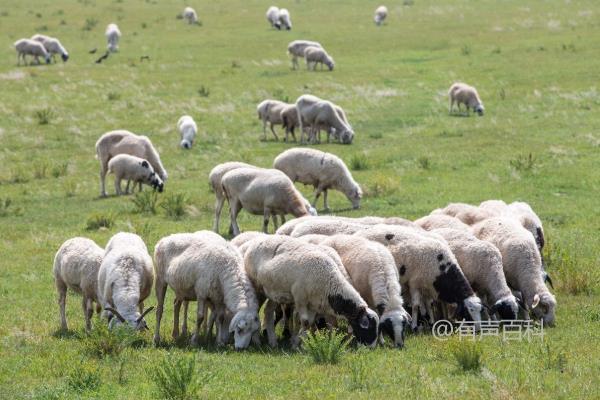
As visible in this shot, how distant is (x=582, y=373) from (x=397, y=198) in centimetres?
1215

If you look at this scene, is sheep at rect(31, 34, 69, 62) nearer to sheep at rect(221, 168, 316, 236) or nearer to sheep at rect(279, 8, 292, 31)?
sheep at rect(279, 8, 292, 31)

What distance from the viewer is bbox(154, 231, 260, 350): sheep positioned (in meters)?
11.6

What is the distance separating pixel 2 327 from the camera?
12.8 metres

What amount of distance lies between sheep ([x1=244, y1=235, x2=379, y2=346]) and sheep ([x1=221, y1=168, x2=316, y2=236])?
19.2 feet

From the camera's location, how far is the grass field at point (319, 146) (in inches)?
402

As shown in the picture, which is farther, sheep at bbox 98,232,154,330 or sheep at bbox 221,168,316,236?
sheep at bbox 221,168,316,236

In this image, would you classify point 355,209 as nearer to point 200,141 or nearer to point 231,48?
point 200,141

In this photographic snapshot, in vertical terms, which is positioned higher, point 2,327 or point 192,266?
point 192,266

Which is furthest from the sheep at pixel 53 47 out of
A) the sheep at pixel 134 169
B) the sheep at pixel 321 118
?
the sheep at pixel 134 169

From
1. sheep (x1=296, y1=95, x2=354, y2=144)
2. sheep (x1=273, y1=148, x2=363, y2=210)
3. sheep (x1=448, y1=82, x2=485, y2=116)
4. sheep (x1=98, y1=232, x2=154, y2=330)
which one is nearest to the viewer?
sheep (x1=98, y1=232, x2=154, y2=330)

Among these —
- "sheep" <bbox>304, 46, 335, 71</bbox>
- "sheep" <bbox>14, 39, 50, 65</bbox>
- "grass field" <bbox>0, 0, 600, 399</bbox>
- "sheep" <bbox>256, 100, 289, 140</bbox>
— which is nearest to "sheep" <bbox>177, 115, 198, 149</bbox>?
"grass field" <bbox>0, 0, 600, 399</bbox>

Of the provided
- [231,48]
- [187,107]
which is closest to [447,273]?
[187,107]

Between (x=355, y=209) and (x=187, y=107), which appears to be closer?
(x=355, y=209)

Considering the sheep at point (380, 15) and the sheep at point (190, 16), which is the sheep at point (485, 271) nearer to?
the sheep at point (380, 15)
